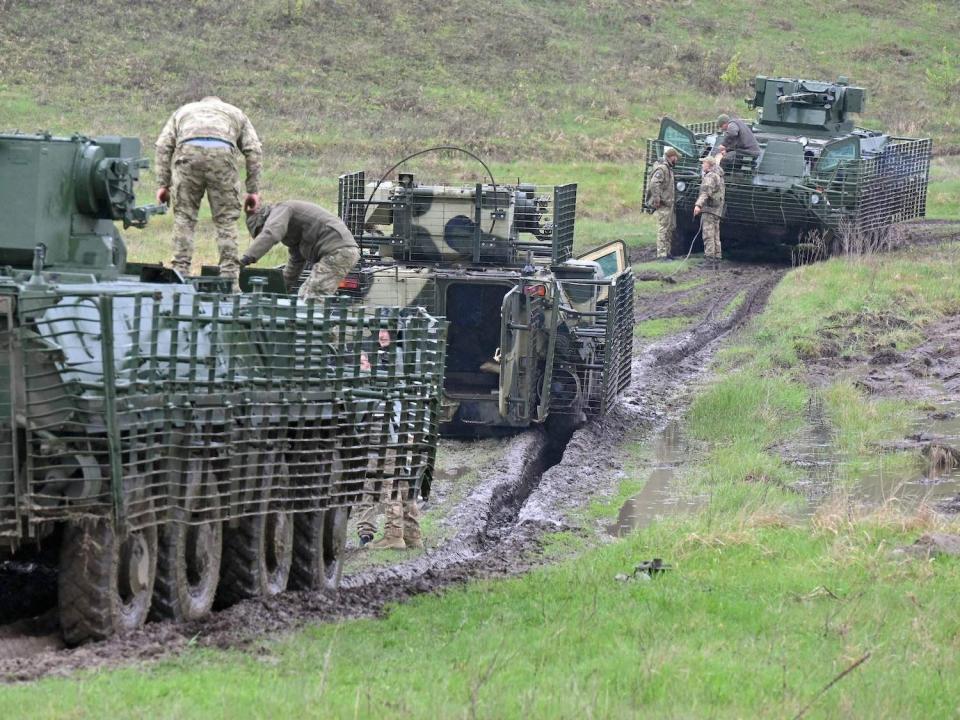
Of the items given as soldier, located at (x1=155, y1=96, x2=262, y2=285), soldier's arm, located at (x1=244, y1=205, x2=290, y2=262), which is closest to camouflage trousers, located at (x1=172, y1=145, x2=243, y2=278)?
soldier, located at (x1=155, y1=96, x2=262, y2=285)

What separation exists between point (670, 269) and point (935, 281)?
402cm

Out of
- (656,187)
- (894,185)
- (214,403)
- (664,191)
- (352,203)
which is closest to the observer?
(214,403)

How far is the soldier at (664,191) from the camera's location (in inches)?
965

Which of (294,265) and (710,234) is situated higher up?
(294,265)

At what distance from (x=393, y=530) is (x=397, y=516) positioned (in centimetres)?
10

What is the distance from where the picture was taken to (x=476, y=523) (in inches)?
436

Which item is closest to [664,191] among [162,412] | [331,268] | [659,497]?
[659,497]

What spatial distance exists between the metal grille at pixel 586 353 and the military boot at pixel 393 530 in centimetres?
397

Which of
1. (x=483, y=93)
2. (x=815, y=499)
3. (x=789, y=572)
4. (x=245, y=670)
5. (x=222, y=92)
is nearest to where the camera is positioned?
(x=245, y=670)

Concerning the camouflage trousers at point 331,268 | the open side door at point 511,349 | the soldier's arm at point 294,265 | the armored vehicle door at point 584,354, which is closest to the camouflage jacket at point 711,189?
the armored vehicle door at point 584,354

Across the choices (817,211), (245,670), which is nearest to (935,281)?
(817,211)

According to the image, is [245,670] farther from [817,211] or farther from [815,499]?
[817,211]

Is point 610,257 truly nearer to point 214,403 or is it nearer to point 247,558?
point 247,558

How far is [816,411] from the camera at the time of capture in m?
15.0
